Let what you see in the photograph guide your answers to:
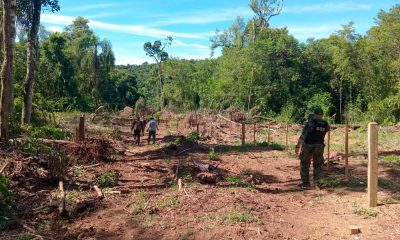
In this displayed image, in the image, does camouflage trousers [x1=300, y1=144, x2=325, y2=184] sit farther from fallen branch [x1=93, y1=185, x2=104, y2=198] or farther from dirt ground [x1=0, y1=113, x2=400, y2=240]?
fallen branch [x1=93, y1=185, x2=104, y2=198]

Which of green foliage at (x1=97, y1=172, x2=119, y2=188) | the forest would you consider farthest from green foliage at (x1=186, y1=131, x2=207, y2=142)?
green foliage at (x1=97, y1=172, x2=119, y2=188)

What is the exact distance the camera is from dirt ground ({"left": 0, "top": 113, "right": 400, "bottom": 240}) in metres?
6.10

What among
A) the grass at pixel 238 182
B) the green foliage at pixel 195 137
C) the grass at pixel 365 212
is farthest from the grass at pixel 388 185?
the green foliage at pixel 195 137

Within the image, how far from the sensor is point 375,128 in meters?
6.41

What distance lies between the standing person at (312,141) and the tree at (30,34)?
38.9ft

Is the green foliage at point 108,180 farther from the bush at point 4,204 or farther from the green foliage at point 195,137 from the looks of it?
the green foliage at point 195,137

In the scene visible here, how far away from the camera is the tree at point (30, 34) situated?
1641 centimetres

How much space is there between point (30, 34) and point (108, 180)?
1044 cm

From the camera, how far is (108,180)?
30.6 feet

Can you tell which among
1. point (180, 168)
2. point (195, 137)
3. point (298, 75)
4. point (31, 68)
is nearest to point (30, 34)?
point (31, 68)

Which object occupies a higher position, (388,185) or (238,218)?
(388,185)

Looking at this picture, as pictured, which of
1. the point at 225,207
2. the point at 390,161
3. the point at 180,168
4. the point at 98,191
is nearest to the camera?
the point at 225,207

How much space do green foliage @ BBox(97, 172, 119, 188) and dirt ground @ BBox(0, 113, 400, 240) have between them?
174mm

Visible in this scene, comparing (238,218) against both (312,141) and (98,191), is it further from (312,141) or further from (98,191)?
(98,191)
